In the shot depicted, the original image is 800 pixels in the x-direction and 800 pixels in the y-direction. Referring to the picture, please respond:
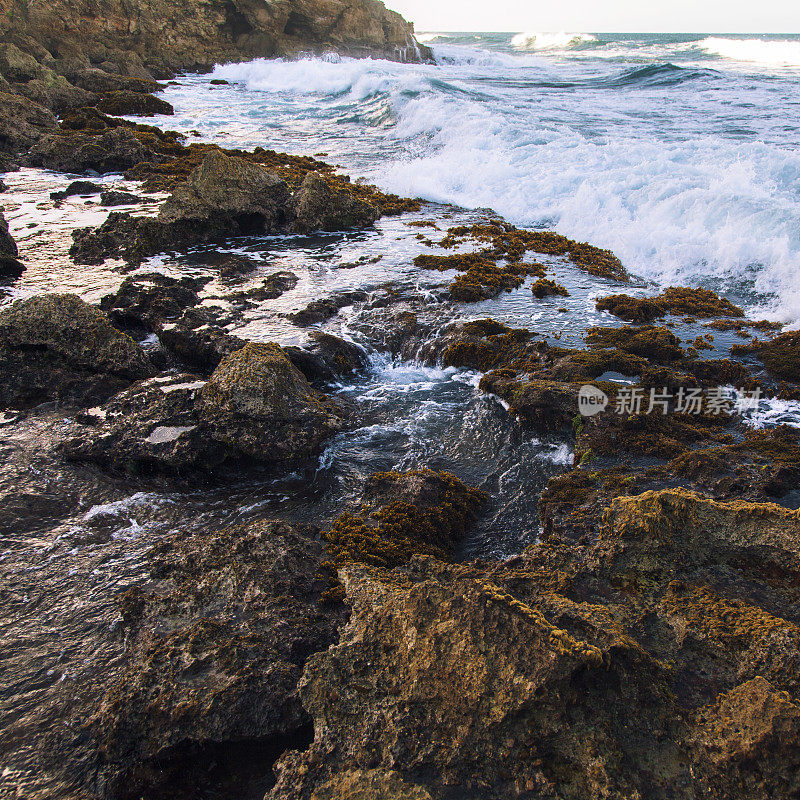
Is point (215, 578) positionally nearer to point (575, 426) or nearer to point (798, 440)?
point (575, 426)

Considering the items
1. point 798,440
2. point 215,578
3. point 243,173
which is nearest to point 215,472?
point 215,578

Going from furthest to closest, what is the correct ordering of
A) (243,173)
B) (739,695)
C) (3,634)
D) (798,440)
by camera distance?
(243,173)
(798,440)
(3,634)
(739,695)

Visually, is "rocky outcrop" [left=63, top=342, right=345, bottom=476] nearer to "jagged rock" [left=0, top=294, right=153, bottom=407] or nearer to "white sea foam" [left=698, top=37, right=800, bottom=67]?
"jagged rock" [left=0, top=294, right=153, bottom=407]

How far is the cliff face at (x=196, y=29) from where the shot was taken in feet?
122

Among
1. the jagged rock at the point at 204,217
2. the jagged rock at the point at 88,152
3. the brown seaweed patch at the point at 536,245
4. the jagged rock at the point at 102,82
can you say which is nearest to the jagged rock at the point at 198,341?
the jagged rock at the point at 204,217

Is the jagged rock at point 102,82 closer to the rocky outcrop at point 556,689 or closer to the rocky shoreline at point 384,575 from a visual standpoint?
the rocky shoreline at point 384,575

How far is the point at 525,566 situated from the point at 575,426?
287cm

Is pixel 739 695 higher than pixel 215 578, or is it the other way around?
pixel 739 695

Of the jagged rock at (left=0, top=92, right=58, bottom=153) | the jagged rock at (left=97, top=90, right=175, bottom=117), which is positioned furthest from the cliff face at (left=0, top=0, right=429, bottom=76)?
the jagged rock at (left=0, top=92, right=58, bottom=153)

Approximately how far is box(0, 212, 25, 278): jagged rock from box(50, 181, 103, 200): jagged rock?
5.27 meters

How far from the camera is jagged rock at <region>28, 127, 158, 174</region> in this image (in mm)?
17484

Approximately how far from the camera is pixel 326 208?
13750mm

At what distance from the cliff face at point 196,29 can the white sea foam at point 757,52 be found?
4043 cm

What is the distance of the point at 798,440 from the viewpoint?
5863 mm
